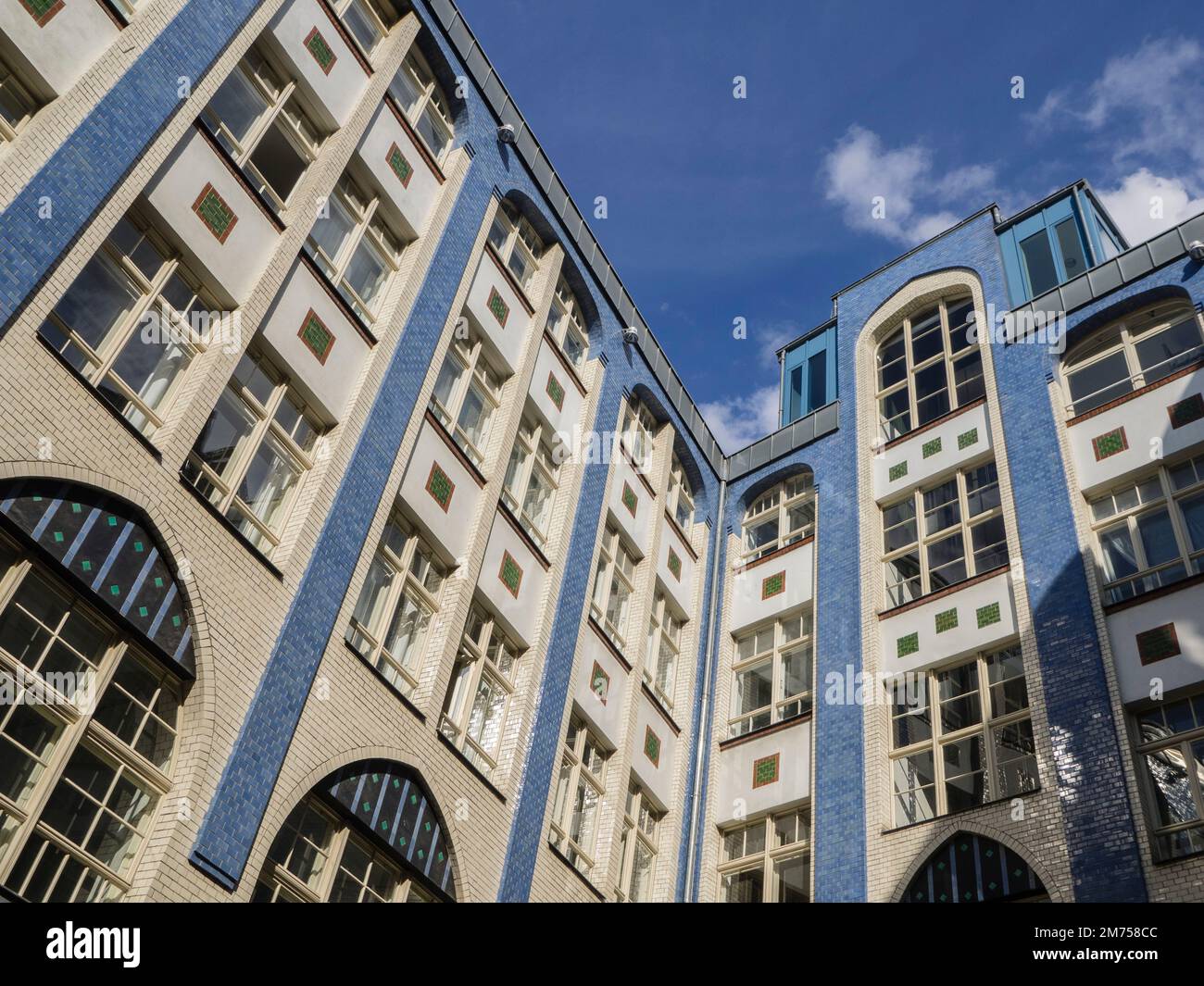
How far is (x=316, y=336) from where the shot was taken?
56.6 feet

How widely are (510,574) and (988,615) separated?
8.37 m

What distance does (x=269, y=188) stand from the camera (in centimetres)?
1731

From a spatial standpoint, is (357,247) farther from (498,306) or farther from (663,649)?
(663,649)

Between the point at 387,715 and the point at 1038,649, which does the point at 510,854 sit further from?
the point at 1038,649

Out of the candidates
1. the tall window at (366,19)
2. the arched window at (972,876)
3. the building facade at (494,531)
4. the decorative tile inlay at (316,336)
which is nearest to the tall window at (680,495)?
the building facade at (494,531)

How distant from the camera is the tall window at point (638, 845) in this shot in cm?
2117

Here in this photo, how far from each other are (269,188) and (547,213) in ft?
27.4

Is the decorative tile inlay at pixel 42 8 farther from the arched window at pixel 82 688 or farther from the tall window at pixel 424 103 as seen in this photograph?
the tall window at pixel 424 103

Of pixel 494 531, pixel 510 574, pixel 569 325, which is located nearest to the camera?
pixel 494 531

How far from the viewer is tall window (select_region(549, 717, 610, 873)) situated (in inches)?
790

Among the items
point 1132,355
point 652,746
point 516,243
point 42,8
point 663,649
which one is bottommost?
point 652,746

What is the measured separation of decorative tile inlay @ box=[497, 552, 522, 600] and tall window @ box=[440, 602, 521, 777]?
667 millimetres

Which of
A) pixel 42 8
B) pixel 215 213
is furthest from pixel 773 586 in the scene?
pixel 42 8
